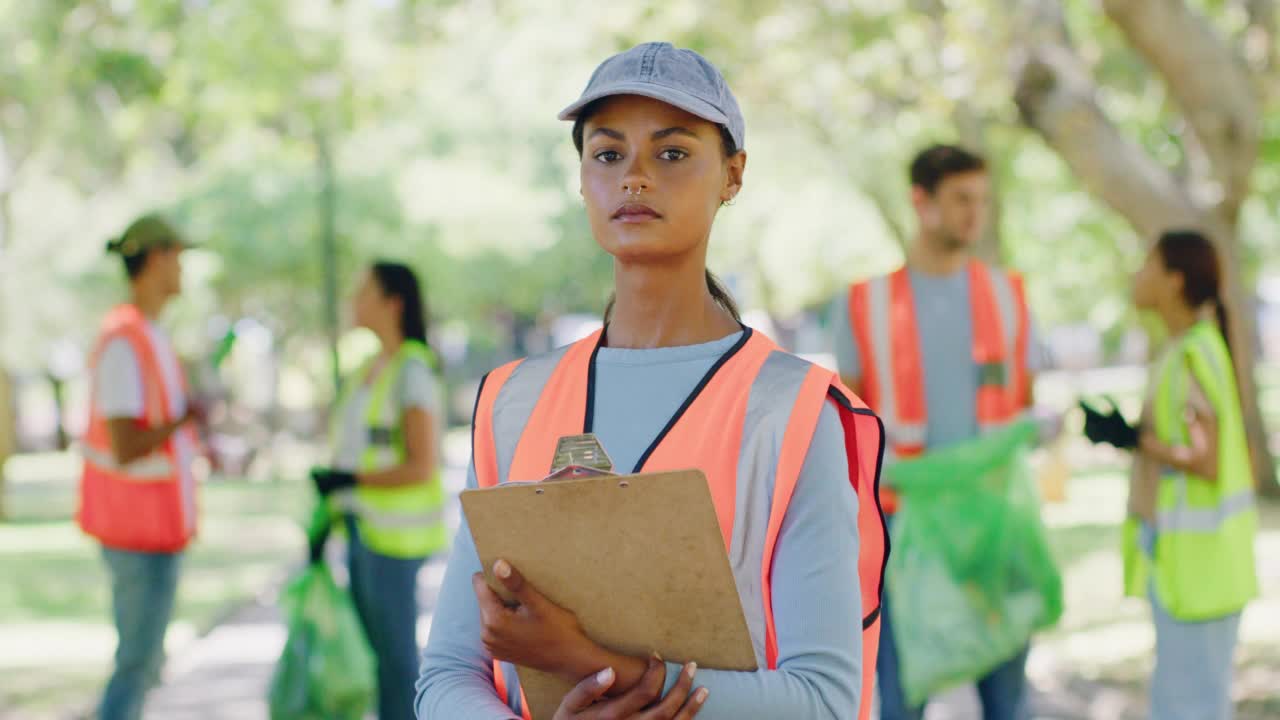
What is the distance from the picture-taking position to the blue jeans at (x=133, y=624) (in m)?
5.55

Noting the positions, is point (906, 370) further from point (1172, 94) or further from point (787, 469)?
point (1172, 94)

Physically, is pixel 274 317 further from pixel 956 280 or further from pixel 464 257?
pixel 956 280

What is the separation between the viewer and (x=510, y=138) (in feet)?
108

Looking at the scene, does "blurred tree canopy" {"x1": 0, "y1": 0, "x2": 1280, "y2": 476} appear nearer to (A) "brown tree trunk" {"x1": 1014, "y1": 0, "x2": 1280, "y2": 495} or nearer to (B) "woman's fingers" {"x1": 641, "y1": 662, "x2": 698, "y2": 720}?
(A) "brown tree trunk" {"x1": 1014, "y1": 0, "x2": 1280, "y2": 495}

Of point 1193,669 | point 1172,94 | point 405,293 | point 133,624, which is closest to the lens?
point 1193,669

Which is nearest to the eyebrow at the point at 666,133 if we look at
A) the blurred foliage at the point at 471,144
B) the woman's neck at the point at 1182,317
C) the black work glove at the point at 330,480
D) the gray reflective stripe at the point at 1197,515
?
the gray reflective stripe at the point at 1197,515

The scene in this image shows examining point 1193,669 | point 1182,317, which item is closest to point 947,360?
point 1182,317

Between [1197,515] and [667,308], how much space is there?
10.2 feet

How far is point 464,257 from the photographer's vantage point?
31.8 metres

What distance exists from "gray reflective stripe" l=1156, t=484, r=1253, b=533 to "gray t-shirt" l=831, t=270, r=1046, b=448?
0.64 metres

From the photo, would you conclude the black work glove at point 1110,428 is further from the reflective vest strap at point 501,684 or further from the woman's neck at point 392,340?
the reflective vest strap at point 501,684

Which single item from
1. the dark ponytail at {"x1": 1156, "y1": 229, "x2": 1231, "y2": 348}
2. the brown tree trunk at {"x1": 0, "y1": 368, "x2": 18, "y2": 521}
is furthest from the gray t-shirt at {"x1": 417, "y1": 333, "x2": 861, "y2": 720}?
the brown tree trunk at {"x1": 0, "y1": 368, "x2": 18, "y2": 521}

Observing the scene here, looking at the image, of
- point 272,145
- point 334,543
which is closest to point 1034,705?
point 334,543

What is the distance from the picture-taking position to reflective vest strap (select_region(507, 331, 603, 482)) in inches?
83.1
